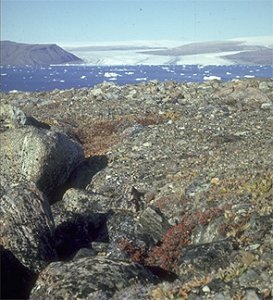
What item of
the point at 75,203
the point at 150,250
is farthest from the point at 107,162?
the point at 150,250

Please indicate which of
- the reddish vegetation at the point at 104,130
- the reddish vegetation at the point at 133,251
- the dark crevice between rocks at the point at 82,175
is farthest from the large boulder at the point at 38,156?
the reddish vegetation at the point at 133,251

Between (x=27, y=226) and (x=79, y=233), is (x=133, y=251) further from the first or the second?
(x=27, y=226)

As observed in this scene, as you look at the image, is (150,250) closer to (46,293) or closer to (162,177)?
(46,293)

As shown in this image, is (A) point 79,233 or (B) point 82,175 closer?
(A) point 79,233

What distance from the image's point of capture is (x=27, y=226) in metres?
7.33

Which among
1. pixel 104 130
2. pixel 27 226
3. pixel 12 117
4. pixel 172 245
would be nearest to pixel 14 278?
pixel 27 226

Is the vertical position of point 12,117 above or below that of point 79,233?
above

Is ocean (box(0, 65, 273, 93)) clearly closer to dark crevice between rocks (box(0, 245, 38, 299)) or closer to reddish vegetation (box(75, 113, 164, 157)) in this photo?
reddish vegetation (box(75, 113, 164, 157))

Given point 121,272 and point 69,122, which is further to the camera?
point 69,122

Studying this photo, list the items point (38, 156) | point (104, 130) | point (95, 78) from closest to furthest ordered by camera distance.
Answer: point (38, 156), point (104, 130), point (95, 78)

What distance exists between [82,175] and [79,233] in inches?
138

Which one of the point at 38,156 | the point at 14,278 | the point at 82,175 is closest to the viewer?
the point at 14,278

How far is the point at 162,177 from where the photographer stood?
11.1 metres

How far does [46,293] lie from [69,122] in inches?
479
